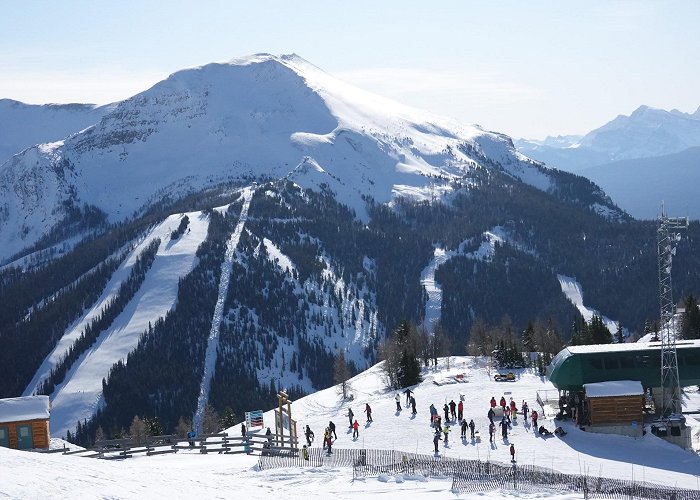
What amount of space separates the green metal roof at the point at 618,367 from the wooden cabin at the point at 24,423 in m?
39.0

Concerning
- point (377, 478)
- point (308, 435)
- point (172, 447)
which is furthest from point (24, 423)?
point (377, 478)

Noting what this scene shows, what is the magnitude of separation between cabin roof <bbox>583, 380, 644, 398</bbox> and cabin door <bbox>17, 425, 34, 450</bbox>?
134ft

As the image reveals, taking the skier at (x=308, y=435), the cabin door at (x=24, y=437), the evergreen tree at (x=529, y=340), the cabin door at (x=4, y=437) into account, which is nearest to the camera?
the skier at (x=308, y=435)

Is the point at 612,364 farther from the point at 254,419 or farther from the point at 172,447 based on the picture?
the point at 172,447

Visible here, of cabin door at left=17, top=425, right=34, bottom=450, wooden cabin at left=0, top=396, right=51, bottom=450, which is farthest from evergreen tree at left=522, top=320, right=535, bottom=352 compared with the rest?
cabin door at left=17, top=425, right=34, bottom=450

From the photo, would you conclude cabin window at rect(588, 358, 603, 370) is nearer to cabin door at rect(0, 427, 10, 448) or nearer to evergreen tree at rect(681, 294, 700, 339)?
evergreen tree at rect(681, 294, 700, 339)

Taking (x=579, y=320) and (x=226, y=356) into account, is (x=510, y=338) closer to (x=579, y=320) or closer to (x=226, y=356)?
(x=579, y=320)

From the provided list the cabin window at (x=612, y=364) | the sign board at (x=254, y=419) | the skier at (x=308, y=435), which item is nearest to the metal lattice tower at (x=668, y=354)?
the cabin window at (x=612, y=364)

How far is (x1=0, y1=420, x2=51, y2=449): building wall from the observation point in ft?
219

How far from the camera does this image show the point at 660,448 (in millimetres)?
63188

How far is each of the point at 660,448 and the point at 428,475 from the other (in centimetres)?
2176

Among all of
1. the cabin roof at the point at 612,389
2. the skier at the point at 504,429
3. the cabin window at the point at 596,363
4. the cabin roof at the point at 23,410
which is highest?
the cabin window at the point at 596,363

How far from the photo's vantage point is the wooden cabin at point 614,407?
66.8 m

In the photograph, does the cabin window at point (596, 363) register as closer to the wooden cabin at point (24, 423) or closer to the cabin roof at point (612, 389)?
the cabin roof at point (612, 389)
